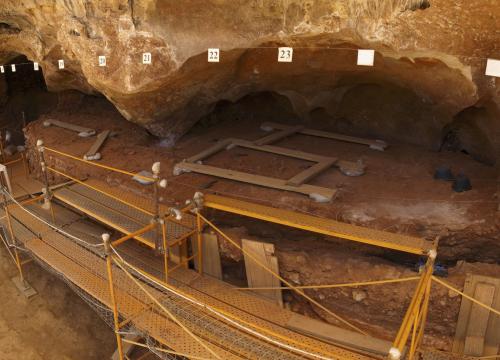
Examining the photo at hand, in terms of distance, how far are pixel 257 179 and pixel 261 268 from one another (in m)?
1.83

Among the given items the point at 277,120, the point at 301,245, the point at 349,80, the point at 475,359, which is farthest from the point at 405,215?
the point at 277,120

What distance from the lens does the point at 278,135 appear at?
8.31 metres

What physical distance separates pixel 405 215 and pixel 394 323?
1.49 meters

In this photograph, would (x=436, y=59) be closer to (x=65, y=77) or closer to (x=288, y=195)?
(x=288, y=195)

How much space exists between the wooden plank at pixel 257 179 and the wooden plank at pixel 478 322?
224 cm

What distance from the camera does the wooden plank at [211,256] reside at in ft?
17.4

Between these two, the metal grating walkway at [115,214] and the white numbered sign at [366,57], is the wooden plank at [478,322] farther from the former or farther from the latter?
the metal grating walkway at [115,214]

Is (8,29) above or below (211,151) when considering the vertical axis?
above

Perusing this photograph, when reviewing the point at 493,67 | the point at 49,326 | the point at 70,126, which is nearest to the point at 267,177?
the point at 493,67

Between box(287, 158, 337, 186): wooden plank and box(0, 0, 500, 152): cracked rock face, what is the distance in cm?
167

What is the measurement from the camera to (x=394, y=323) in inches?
173

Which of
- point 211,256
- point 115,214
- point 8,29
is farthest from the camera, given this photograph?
point 8,29

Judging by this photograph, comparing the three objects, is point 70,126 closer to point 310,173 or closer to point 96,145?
point 96,145

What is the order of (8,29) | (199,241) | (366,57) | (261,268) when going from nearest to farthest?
(366,57), (261,268), (199,241), (8,29)
